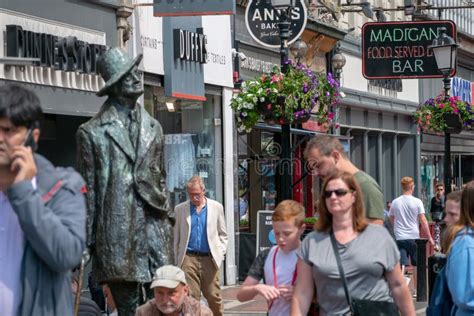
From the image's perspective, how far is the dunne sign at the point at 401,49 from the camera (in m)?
28.0

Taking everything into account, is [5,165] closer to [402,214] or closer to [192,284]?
[192,284]

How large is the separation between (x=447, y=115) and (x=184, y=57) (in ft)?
24.2

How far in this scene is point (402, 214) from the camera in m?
21.0

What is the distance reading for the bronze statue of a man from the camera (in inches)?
332

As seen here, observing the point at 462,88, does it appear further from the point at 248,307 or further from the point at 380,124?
the point at 248,307

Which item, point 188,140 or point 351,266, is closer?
point 351,266

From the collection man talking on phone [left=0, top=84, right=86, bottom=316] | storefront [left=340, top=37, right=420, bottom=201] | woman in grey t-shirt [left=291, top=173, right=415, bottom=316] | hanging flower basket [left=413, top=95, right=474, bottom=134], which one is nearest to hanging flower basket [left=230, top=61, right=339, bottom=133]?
hanging flower basket [left=413, top=95, right=474, bottom=134]

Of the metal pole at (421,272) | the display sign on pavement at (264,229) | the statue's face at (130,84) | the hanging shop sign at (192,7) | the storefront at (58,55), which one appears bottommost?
the metal pole at (421,272)

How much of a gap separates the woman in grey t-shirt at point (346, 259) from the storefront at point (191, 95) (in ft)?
43.9

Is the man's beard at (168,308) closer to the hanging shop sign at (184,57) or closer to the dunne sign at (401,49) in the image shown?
the hanging shop sign at (184,57)

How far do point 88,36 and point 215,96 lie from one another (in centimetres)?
553

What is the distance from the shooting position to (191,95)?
22188 millimetres

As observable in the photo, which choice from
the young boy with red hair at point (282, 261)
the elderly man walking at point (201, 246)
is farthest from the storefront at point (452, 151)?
the young boy with red hair at point (282, 261)

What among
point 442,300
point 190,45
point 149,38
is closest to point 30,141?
point 442,300
